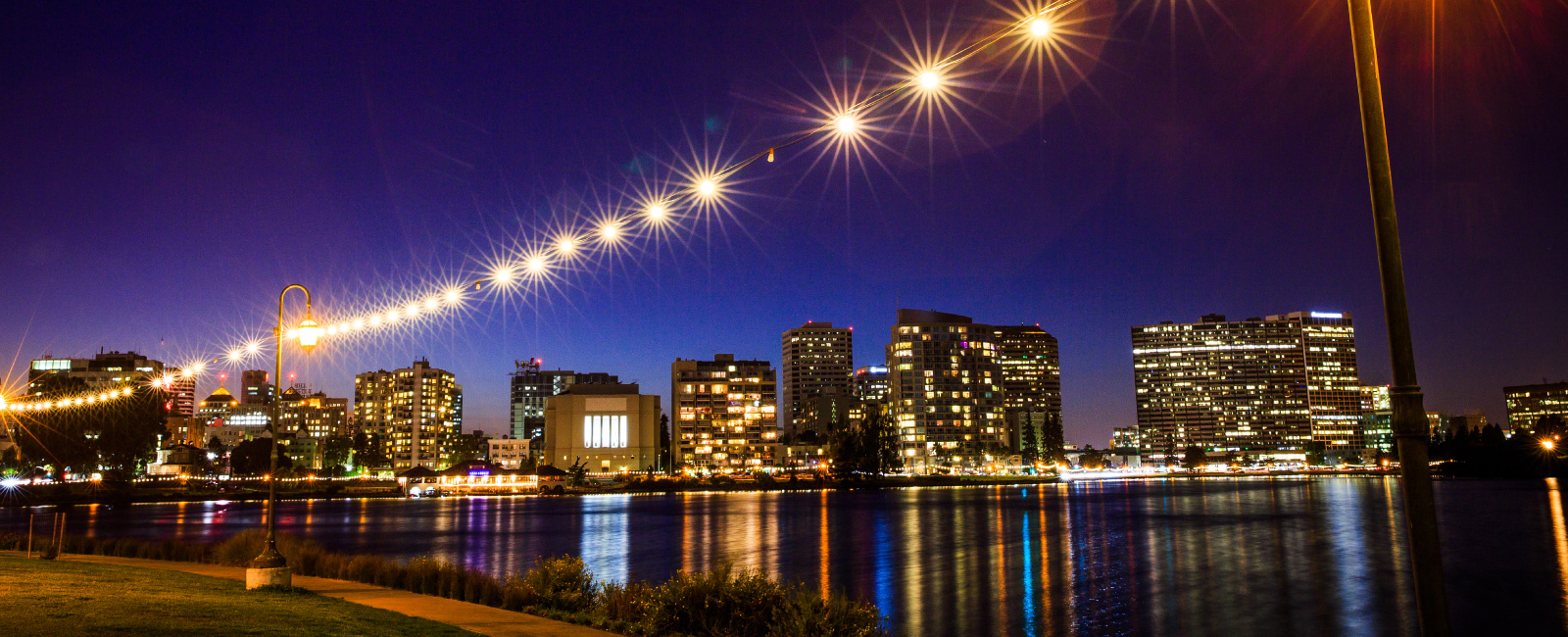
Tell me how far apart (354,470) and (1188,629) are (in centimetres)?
17571

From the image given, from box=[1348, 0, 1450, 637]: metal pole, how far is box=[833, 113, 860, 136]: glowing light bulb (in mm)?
7274

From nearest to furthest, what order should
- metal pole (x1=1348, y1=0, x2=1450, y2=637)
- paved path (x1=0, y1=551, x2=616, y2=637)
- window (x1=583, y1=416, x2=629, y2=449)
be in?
metal pole (x1=1348, y1=0, x2=1450, y2=637), paved path (x1=0, y1=551, x2=616, y2=637), window (x1=583, y1=416, x2=629, y2=449)

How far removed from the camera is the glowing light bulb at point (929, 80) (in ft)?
36.1

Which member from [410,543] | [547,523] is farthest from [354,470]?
[410,543]

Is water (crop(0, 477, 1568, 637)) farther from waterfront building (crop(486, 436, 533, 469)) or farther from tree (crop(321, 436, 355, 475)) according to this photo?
waterfront building (crop(486, 436, 533, 469))

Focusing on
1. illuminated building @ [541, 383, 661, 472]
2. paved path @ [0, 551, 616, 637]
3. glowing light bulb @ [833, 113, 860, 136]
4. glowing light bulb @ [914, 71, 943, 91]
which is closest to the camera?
glowing light bulb @ [914, 71, 943, 91]

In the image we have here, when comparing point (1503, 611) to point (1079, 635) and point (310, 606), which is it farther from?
point (310, 606)

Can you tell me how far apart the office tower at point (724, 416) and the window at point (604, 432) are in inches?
990

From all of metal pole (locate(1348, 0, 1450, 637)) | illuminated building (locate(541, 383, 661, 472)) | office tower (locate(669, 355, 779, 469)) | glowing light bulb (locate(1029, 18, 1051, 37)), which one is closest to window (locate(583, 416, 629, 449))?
illuminated building (locate(541, 383, 661, 472))

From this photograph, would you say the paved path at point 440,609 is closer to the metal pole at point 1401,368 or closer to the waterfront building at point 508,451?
the metal pole at point 1401,368

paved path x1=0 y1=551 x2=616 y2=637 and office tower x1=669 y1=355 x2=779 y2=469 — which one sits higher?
office tower x1=669 y1=355 x2=779 y2=469

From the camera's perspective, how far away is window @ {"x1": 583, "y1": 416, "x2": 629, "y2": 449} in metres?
140

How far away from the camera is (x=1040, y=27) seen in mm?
9852

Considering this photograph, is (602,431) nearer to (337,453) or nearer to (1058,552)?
(337,453)
